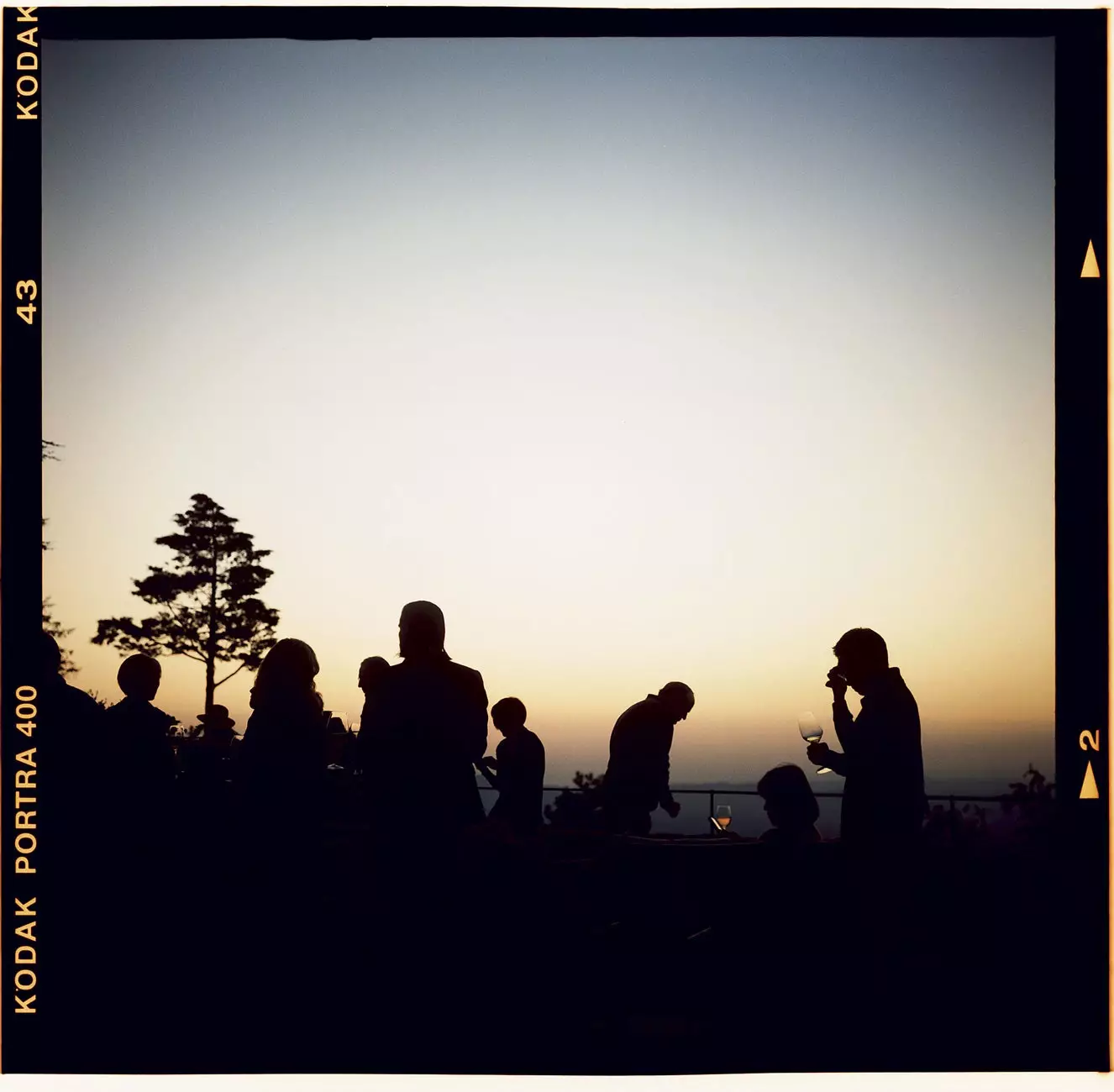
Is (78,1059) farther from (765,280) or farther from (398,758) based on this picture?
(765,280)

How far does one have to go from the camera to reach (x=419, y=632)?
11.1ft

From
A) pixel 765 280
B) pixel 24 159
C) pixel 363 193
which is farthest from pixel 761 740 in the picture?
pixel 24 159

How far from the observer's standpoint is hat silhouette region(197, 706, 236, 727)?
20.8ft

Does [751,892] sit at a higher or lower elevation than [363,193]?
lower

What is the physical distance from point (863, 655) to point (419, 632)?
4.21 feet

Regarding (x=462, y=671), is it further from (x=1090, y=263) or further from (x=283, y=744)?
(x=1090, y=263)

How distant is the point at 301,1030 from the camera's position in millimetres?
3287

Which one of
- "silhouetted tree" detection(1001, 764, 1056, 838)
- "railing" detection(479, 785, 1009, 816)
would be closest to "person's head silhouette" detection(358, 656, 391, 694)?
"railing" detection(479, 785, 1009, 816)

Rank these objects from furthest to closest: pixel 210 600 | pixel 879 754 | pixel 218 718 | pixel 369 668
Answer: pixel 210 600, pixel 218 718, pixel 369 668, pixel 879 754

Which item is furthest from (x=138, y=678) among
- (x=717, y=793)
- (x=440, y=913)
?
(x=717, y=793)

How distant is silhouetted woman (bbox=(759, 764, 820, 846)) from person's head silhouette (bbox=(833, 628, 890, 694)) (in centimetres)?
48

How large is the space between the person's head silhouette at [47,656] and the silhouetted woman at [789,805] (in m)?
2.15

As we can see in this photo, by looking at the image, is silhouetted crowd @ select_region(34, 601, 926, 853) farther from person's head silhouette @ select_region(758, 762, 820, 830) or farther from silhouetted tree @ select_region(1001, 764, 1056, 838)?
silhouetted tree @ select_region(1001, 764, 1056, 838)

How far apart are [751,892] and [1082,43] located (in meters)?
2.66
